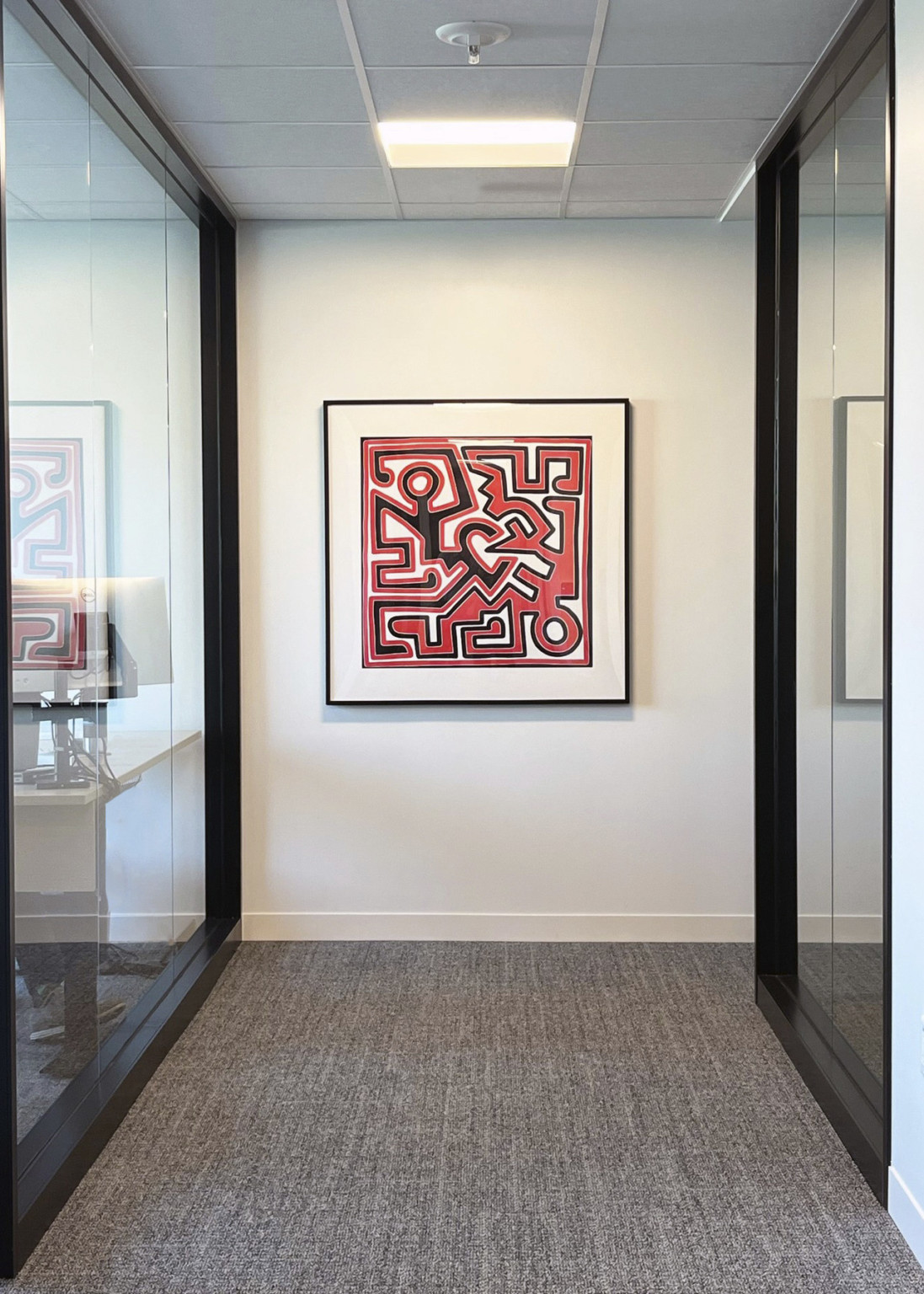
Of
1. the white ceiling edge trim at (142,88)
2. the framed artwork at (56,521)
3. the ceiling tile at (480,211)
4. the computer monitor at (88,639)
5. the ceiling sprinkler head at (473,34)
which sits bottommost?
the computer monitor at (88,639)

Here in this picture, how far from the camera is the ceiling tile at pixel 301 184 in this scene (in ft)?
11.8

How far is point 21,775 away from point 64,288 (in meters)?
1.06

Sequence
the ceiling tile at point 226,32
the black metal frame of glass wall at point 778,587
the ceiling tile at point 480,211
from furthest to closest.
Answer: the ceiling tile at point 480,211, the black metal frame of glass wall at point 778,587, the ceiling tile at point 226,32

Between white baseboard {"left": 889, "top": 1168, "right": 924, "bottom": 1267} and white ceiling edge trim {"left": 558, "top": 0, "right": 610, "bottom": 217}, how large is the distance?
255 centimetres

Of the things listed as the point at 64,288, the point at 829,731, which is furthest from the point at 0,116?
the point at 829,731

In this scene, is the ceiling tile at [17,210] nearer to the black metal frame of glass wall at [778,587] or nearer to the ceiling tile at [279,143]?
the ceiling tile at [279,143]

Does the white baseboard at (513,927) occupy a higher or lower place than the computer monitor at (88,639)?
lower

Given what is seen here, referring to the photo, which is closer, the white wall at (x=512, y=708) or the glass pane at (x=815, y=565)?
the glass pane at (x=815, y=565)

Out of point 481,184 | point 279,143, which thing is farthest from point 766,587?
point 279,143

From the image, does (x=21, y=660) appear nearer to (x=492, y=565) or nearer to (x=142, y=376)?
(x=142, y=376)

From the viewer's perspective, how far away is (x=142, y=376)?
3107 mm

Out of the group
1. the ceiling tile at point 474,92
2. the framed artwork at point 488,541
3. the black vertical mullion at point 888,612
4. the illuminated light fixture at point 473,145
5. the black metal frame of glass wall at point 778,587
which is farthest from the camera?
the framed artwork at point 488,541

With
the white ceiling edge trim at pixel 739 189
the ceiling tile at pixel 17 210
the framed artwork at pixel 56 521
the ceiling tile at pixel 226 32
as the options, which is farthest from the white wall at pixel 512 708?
the ceiling tile at pixel 17 210

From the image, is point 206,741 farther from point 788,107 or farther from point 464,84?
point 788,107
